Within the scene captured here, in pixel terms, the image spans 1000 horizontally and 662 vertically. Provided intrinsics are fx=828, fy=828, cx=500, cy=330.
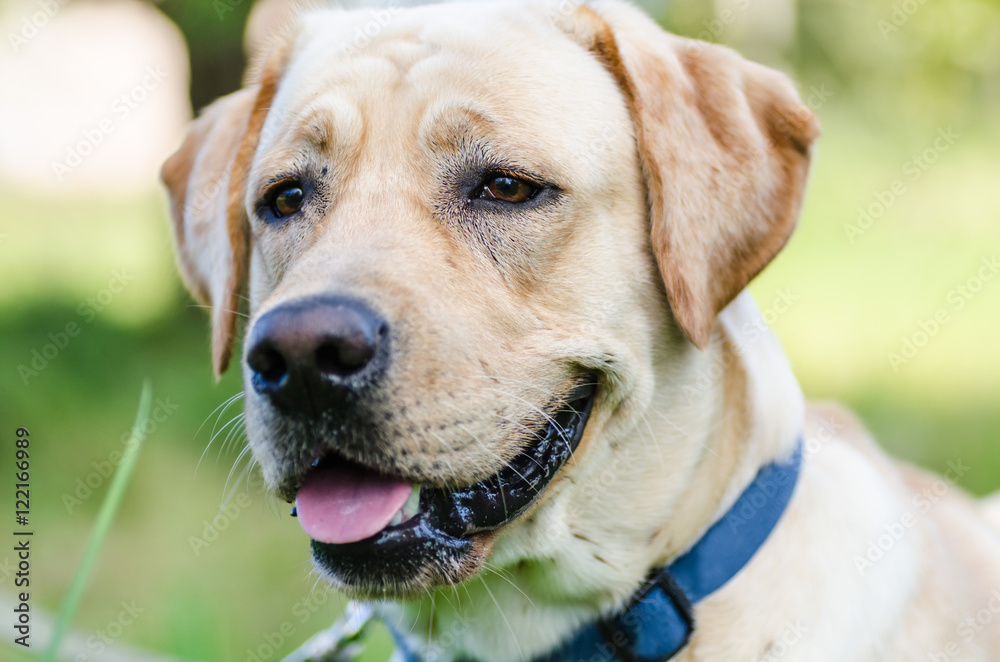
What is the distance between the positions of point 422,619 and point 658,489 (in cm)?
81

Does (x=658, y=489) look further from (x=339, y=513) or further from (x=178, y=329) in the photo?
(x=178, y=329)

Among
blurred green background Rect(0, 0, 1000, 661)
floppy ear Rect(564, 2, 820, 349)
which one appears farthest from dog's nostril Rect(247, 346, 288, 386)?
blurred green background Rect(0, 0, 1000, 661)

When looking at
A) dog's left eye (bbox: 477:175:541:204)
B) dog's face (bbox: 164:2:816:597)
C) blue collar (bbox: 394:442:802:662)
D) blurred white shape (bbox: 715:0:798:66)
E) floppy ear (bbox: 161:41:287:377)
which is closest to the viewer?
dog's face (bbox: 164:2:816:597)

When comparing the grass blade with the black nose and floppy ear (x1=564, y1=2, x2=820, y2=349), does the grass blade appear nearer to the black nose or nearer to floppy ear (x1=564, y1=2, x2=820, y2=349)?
the black nose

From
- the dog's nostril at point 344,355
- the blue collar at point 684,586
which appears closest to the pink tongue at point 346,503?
the dog's nostril at point 344,355

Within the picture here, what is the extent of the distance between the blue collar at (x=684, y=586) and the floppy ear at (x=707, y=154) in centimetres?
48

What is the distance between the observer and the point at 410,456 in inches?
76.6

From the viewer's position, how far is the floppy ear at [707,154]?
88.6 inches

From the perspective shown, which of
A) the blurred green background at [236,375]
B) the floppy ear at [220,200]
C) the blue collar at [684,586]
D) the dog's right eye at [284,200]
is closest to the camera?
the blue collar at [684,586]

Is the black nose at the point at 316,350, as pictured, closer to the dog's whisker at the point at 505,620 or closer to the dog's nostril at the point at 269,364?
the dog's nostril at the point at 269,364

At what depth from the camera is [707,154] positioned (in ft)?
7.63

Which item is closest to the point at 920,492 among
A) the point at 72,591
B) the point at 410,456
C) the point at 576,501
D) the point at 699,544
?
the point at 699,544

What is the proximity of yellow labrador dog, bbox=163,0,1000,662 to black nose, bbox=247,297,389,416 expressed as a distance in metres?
0.06

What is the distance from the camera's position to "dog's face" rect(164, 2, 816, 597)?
6.36ft
